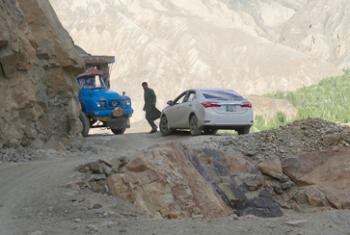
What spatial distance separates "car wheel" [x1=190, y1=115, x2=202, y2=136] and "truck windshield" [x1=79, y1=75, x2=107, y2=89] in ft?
19.2

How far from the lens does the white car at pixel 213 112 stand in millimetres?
20141

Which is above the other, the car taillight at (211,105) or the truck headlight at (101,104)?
the car taillight at (211,105)

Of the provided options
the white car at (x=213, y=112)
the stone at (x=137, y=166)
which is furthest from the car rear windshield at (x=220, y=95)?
the stone at (x=137, y=166)

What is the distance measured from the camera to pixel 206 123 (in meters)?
20.1

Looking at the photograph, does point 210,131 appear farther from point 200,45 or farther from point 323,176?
point 200,45

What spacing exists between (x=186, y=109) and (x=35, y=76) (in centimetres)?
528

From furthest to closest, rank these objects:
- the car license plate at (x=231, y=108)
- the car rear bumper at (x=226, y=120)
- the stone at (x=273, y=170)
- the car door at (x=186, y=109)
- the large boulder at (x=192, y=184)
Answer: the car door at (x=186, y=109)
the car license plate at (x=231, y=108)
the car rear bumper at (x=226, y=120)
the stone at (x=273, y=170)
the large boulder at (x=192, y=184)

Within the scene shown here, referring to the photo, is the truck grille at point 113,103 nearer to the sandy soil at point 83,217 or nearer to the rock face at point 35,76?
the rock face at point 35,76

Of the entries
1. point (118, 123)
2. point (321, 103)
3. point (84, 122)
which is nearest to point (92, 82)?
point (118, 123)

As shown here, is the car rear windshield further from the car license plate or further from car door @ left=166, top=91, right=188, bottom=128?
car door @ left=166, top=91, right=188, bottom=128

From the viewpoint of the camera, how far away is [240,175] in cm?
1337

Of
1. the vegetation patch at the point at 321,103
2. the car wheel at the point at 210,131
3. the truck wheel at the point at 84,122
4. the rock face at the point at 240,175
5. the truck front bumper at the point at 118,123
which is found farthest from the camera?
the vegetation patch at the point at 321,103

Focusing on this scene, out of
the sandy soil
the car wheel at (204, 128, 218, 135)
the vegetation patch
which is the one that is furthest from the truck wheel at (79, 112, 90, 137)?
the sandy soil

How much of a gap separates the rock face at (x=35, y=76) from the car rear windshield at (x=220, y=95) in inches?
164
